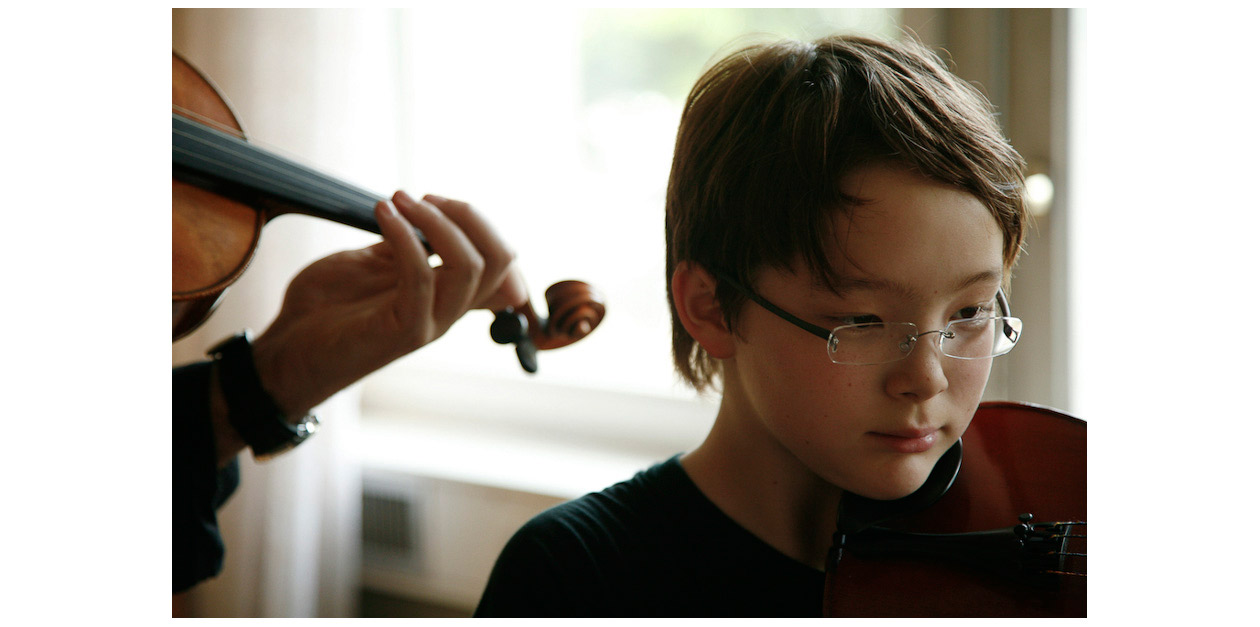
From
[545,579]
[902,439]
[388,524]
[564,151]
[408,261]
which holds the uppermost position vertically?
[564,151]

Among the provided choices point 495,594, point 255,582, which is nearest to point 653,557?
point 495,594

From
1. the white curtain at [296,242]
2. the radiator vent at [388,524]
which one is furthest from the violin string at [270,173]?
the radiator vent at [388,524]

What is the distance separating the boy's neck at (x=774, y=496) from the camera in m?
0.54

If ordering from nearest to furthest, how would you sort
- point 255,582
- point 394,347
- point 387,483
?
point 394,347, point 255,582, point 387,483

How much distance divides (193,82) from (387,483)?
96cm

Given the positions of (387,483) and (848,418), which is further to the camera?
(387,483)

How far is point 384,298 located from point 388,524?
37.0 inches

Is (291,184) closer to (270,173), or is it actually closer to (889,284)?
(270,173)

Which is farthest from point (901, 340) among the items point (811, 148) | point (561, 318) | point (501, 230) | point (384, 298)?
point (501, 230)

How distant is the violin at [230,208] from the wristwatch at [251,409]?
5cm

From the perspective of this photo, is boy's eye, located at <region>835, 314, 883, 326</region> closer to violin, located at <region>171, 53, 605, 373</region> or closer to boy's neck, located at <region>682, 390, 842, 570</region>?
boy's neck, located at <region>682, 390, 842, 570</region>

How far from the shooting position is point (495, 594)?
0.54 m

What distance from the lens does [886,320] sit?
0.42 m
